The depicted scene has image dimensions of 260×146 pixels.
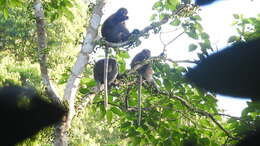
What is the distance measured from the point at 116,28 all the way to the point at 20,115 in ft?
13.1

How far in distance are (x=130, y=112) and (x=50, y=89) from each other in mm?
1315

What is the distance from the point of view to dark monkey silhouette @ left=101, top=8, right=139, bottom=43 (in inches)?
200

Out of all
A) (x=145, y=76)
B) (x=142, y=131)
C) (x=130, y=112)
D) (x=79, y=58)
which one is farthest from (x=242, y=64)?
(x=145, y=76)

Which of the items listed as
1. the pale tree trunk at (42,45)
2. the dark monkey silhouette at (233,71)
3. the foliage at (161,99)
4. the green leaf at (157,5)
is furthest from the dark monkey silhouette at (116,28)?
the dark monkey silhouette at (233,71)

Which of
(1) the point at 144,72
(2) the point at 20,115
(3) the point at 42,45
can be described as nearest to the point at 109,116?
(3) the point at 42,45

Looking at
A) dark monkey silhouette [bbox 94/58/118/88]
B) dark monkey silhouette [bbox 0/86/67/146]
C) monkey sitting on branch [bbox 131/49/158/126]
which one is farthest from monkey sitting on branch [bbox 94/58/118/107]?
dark monkey silhouette [bbox 0/86/67/146]

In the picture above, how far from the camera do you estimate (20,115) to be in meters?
1.33

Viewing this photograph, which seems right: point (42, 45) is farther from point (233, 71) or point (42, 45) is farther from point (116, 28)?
point (116, 28)

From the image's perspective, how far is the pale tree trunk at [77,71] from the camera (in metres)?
2.90

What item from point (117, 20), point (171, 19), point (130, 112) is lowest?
point (130, 112)

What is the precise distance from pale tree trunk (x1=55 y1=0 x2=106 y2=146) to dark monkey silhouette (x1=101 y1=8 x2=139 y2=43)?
5.11ft

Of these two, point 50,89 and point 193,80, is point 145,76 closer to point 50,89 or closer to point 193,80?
point 50,89

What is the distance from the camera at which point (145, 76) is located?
4.55 m

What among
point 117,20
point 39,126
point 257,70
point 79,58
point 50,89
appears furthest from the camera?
point 117,20
